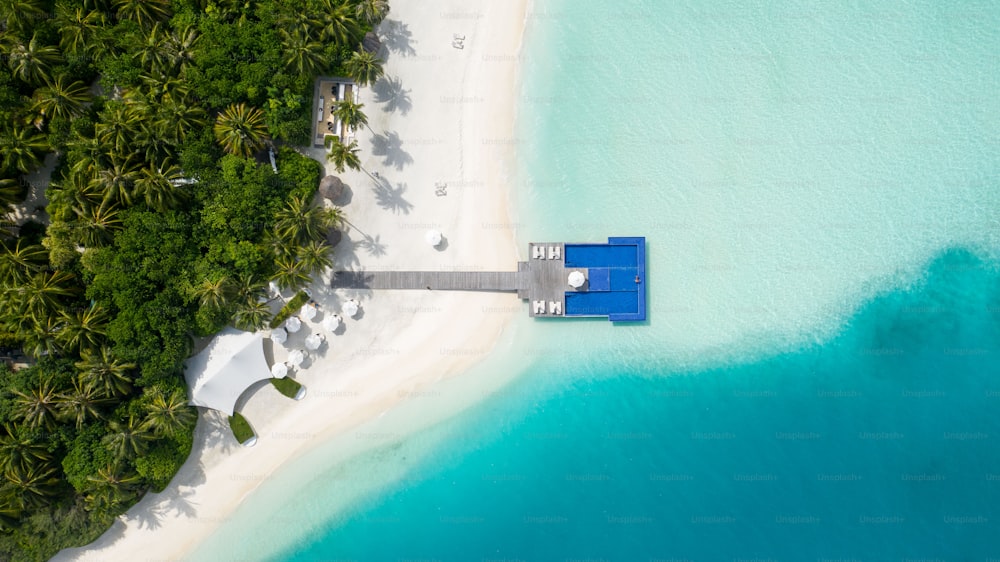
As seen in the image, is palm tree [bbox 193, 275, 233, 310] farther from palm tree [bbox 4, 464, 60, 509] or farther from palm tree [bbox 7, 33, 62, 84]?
palm tree [bbox 7, 33, 62, 84]

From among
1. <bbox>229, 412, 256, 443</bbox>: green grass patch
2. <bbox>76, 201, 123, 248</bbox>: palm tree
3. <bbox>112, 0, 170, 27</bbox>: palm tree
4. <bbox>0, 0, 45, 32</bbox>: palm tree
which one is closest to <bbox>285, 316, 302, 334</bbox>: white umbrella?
<bbox>229, 412, 256, 443</bbox>: green grass patch

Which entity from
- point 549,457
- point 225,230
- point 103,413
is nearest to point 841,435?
point 549,457

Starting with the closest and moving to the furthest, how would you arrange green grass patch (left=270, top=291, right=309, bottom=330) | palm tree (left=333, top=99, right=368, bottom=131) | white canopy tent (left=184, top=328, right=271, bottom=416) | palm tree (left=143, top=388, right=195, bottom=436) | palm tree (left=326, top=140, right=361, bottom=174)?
1. palm tree (left=143, top=388, right=195, bottom=436)
2. palm tree (left=333, top=99, right=368, bottom=131)
3. palm tree (left=326, top=140, right=361, bottom=174)
4. white canopy tent (left=184, top=328, right=271, bottom=416)
5. green grass patch (left=270, top=291, right=309, bottom=330)

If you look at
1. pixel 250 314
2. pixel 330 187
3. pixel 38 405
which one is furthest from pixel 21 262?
pixel 330 187

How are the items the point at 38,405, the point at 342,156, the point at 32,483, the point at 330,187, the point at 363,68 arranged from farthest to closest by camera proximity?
the point at 330,187 < the point at 363,68 < the point at 342,156 < the point at 32,483 < the point at 38,405

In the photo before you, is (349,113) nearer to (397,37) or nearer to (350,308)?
(397,37)

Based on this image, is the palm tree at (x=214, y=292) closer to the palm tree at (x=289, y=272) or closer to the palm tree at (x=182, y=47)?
the palm tree at (x=289, y=272)
